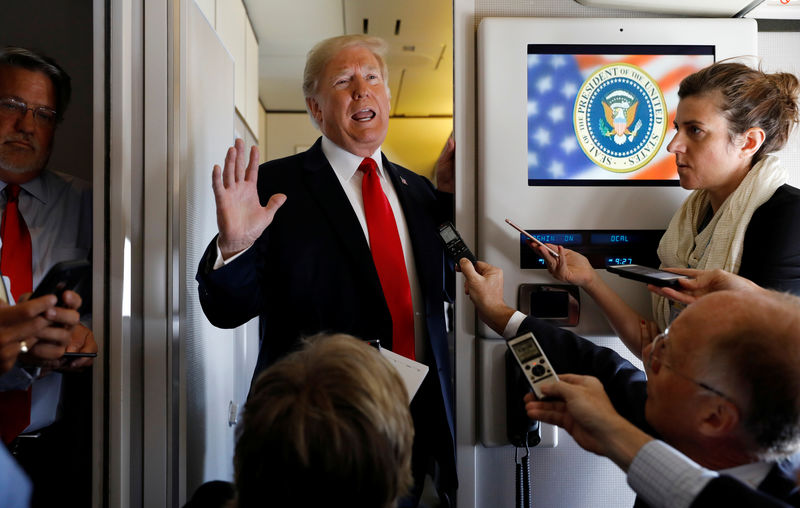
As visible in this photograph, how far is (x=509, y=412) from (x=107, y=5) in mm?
1622

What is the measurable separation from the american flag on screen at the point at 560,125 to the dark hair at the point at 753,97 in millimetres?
236

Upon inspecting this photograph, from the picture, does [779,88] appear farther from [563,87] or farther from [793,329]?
[793,329]

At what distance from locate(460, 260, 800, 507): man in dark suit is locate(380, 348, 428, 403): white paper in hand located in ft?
1.68

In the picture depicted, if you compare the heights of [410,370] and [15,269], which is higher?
[15,269]

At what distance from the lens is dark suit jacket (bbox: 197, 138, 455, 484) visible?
6.16 feet

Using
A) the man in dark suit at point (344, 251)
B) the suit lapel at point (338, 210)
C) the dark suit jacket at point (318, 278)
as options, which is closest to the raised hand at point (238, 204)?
the man in dark suit at point (344, 251)

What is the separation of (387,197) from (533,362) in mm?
896

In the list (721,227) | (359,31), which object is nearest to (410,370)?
(721,227)

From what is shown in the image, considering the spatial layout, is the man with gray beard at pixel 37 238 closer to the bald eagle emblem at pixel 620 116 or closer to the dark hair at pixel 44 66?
the dark hair at pixel 44 66

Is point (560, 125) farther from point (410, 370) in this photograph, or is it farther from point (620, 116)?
point (410, 370)

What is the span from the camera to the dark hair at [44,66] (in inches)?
45.4

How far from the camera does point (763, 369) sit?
1.05 metres

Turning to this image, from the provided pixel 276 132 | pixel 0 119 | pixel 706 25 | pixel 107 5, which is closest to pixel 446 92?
pixel 276 132

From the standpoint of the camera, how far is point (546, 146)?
76.6 inches
